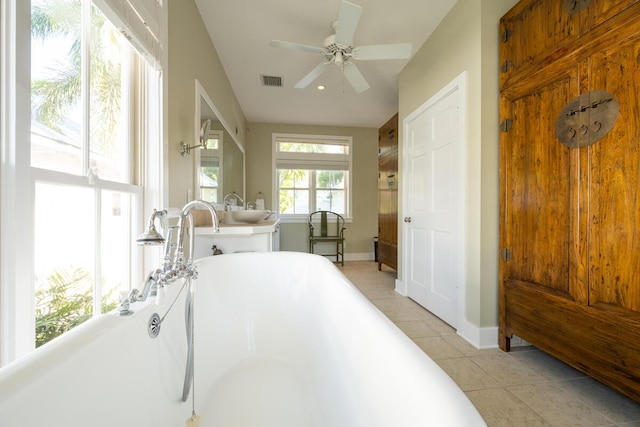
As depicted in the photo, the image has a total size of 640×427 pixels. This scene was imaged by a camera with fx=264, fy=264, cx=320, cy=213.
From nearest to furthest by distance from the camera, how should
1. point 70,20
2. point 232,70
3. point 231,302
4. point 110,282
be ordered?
1. point 70,20
2. point 110,282
3. point 231,302
4. point 232,70

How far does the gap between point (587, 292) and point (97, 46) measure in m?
2.44

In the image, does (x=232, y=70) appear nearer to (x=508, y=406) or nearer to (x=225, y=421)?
(x=225, y=421)

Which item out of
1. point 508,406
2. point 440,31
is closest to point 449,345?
point 508,406

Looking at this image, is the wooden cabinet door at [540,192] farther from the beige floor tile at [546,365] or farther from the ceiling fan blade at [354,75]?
the ceiling fan blade at [354,75]

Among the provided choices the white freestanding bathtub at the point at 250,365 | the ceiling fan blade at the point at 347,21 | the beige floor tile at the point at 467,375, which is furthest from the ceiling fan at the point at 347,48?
the beige floor tile at the point at 467,375

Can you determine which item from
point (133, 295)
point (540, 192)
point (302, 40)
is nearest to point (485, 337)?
point (540, 192)

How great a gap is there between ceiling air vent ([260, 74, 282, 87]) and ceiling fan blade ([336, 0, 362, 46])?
137 cm

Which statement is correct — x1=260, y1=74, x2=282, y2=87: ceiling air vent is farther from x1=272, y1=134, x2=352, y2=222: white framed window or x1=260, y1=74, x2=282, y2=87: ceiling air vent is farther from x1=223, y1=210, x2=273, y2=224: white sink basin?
x1=223, y1=210, x2=273, y2=224: white sink basin

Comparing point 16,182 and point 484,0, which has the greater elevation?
point 484,0

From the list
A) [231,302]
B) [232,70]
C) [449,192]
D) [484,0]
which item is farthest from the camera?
[232,70]

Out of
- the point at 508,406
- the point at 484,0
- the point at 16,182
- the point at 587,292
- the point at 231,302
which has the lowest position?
the point at 508,406

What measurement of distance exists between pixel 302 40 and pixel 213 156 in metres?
1.38

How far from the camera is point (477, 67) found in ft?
6.06

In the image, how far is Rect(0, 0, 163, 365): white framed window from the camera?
695 millimetres
